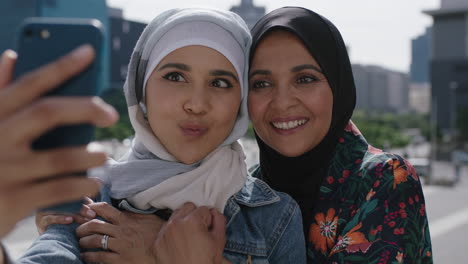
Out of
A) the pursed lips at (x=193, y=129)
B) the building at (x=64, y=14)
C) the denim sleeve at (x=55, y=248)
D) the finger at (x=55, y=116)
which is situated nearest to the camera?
the finger at (x=55, y=116)

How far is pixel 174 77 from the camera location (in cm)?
115

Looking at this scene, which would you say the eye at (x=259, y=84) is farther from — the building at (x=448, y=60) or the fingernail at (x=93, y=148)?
the building at (x=448, y=60)

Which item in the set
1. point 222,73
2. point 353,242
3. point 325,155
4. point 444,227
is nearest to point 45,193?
point 222,73

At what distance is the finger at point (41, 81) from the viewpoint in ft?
1.80

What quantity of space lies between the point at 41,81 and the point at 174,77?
0.60m

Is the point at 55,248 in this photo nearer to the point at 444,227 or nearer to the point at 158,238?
the point at 158,238

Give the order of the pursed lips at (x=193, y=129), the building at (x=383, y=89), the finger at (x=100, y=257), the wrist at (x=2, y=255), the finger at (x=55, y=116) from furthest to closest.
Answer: the building at (x=383, y=89) < the pursed lips at (x=193, y=129) < the finger at (x=100, y=257) < the wrist at (x=2, y=255) < the finger at (x=55, y=116)

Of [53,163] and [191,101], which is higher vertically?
[53,163]

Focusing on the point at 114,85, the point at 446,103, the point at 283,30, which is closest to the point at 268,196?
the point at 283,30

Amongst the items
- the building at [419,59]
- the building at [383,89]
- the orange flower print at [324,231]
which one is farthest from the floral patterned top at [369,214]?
the building at [419,59]

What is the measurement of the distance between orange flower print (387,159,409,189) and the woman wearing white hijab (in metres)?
0.28

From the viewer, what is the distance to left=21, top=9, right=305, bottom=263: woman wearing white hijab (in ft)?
3.70

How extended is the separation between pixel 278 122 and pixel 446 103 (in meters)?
34.7

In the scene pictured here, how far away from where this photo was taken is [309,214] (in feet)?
4.71
